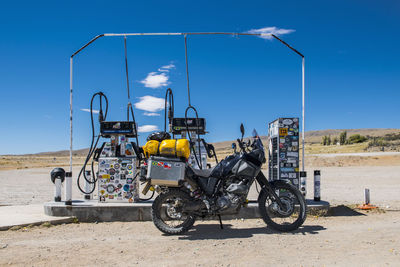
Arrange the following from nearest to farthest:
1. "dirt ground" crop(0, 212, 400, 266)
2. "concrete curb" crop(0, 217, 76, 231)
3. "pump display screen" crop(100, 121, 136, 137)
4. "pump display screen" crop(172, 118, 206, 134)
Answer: "dirt ground" crop(0, 212, 400, 266) < "concrete curb" crop(0, 217, 76, 231) < "pump display screen" crop(100, 121, 136, 137) < "pump display screen" crop(172, 118, 206, 134)

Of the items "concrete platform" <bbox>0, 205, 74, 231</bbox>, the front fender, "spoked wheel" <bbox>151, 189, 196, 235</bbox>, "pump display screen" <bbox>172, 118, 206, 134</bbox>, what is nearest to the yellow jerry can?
"spoked wheel" <bbox>151, 189, 196, 235</bbox>

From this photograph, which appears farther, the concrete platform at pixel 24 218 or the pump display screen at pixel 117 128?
the pump display screen at pixel 117 128

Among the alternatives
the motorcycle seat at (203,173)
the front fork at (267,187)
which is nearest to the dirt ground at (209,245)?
the front fork at (267,187)

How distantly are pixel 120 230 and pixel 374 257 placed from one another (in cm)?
426

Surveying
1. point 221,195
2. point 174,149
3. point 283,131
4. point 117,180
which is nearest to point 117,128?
point 117,180

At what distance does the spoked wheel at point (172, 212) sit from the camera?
6164 mm

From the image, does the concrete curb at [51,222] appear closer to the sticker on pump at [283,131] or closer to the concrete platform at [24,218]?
the concrete platform at [24,218]

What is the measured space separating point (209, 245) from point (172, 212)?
113 centimetres

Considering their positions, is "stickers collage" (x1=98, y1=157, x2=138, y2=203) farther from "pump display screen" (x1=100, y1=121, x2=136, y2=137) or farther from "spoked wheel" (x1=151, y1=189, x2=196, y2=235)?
"spoked wheel" (x1=151, y1=189, x2=196, y2=235)

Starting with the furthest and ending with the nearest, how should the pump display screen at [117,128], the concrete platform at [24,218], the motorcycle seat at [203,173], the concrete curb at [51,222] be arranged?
the pump display screen at [117,128] → the concrete platform at [24,218] → the concrete curb at [51,222] → the motorcycle seat at [203,173]

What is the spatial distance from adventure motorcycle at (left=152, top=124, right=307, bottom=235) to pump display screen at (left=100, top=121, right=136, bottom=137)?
2.14m

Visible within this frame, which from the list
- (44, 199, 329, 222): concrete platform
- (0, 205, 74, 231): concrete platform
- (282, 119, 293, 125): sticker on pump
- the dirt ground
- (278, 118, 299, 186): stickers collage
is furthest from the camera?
(282, 119, 293, 125): sticker on pump

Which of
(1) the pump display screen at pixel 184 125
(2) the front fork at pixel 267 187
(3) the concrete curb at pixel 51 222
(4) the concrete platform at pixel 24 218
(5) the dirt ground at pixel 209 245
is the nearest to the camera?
(5) the dirt ground at pixel 209 245

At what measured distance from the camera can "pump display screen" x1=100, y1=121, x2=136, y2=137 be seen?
814 centimetres
